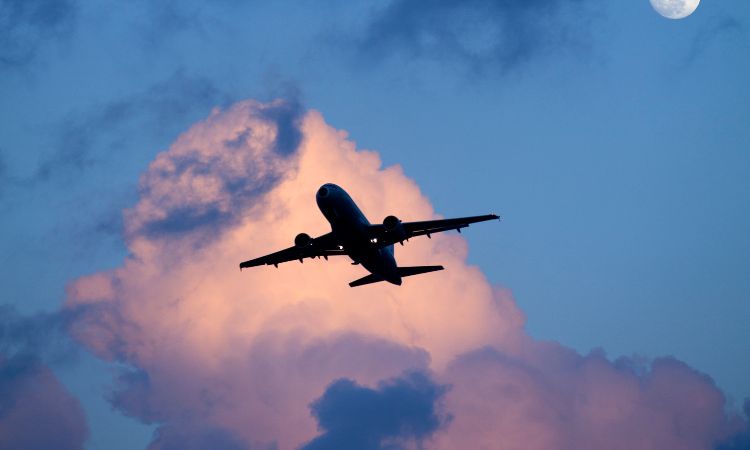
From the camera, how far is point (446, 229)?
275ft

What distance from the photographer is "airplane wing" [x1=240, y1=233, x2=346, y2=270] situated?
86000mm

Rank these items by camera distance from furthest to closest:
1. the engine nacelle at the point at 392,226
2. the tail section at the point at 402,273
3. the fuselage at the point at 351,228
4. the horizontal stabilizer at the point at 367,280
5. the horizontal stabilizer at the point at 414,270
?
the horizontal stabilizer at the point at 367,280 < the tail section at the point at 402,273 < the horizontal stabilizer at the point at 414,270 < the engine nacelle at the point at 392,226 < the fuselage at the point at 351,228

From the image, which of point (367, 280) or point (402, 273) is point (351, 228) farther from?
point (367, 280)

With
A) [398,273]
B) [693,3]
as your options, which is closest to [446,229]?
[398,273]

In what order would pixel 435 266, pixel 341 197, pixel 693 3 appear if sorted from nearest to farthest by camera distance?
pixel 341 197, pixel 435 266, pixel 693 3

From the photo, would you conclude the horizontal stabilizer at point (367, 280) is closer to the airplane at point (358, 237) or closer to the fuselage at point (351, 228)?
the airplane at point (358, 237)

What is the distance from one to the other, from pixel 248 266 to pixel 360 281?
10.6 m

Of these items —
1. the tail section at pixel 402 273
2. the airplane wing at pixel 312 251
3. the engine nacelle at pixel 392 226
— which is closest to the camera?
the engine nacelle at pixel 392 226

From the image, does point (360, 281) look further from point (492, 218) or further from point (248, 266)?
point (492, 218)

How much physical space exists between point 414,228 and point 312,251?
10000 mm

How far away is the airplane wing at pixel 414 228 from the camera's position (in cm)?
8181

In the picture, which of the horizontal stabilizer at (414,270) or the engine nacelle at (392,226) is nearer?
the engine nacelle at (392,226)

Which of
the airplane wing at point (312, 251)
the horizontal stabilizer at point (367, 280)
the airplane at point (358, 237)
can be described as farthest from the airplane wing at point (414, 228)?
the horizontal stabilizer at point (367, 280)

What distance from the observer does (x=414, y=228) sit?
83.4 meters
